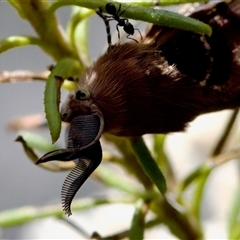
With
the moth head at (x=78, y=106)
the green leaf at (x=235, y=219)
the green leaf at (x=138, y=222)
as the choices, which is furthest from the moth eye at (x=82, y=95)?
the green leaf at (x=235, y=219)

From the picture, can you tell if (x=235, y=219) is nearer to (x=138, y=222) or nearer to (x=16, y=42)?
(x=138, y=222)

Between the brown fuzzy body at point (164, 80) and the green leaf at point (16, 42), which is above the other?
the green leaf at point (16, 42)

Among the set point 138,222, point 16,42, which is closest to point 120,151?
point 138,222

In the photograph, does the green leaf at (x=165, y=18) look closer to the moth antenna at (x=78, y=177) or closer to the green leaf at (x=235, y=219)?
the moth antenna at (x=78, y=177)

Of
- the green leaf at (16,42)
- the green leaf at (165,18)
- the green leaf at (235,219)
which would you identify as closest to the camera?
the green leaf at (165,18)

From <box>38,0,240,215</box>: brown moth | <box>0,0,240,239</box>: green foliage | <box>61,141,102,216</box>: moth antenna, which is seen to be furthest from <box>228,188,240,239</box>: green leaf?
<box>61,141,102,216</box>: moth antenna

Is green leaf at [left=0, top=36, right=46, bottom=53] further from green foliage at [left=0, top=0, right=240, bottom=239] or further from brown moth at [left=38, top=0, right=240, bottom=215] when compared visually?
brown moth at [left=38, top=0, right=240, bottom=215]
